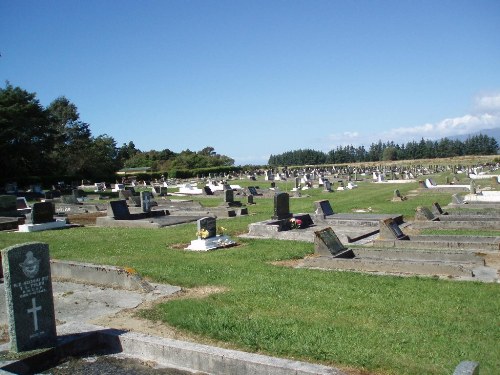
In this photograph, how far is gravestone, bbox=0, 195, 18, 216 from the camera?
24.5 meters

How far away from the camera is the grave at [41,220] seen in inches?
797

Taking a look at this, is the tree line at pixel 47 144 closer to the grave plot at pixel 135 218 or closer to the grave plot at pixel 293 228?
the grave plot at pixel 135 218

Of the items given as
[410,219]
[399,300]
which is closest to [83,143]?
[410,219]

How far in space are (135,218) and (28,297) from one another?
16.9 meters

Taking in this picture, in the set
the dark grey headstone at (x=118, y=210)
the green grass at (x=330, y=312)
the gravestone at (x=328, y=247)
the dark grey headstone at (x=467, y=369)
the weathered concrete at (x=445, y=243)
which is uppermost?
the dark grey headstone at (x=118, y=210)

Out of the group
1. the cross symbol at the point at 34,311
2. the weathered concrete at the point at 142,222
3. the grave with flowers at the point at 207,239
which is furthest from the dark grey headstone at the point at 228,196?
the cross symbol at the point at 34,311

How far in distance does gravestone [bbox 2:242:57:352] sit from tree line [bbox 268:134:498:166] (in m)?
126

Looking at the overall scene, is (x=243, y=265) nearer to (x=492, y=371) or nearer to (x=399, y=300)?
(x=399, y=300)

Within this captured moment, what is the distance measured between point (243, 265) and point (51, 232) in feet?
36.3

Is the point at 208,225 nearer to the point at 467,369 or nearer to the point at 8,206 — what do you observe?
the point at 467,369

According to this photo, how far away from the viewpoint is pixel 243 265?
11664mm

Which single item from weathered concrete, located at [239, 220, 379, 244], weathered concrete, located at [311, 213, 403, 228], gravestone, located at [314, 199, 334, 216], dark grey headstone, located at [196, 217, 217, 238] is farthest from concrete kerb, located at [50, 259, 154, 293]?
gravestone, located at [314, 199, 334, 216]

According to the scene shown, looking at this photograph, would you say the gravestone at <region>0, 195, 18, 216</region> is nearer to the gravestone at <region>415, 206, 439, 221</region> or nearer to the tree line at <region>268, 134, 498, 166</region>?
the gravestone at <region>415, 206, 439, 221</region>

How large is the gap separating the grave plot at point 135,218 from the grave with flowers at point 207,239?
599 centimetres
